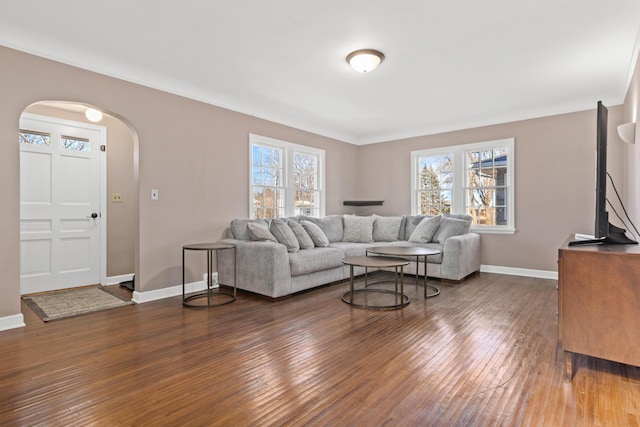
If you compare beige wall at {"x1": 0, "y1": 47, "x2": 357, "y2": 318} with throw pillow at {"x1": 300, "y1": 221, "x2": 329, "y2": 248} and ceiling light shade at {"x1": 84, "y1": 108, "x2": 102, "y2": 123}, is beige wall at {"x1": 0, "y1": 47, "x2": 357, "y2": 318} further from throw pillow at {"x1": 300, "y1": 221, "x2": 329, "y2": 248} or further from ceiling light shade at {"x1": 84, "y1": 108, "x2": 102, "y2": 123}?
ceiling light shade at {"x1": 84, "y1": 108, "x2": 102, "y2": 123}

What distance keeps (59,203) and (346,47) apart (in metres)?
3.90

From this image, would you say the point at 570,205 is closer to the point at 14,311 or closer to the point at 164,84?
the point at 164,84

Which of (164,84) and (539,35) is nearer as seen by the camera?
(539,35)

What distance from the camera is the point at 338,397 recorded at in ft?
5.90

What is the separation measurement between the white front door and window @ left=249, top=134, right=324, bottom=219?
206 centimetres

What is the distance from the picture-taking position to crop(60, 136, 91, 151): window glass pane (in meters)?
4.30

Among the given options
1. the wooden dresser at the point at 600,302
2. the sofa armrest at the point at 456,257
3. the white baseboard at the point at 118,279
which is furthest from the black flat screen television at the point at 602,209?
the white baseboard at the point at 118,279

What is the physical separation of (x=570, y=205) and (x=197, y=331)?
497 cm

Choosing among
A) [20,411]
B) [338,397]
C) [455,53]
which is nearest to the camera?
[20,411]

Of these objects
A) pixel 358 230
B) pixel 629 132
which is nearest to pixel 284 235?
pixel 358 230

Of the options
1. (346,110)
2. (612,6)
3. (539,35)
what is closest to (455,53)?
(539,35)

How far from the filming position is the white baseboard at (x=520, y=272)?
4886mm

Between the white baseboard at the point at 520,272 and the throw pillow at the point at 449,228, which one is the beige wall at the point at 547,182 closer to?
the white baseboard at the point at 520,272

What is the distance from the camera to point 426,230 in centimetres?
511
